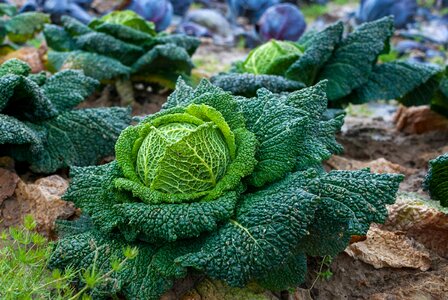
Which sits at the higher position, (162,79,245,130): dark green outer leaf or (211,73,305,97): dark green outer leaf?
(162,79,245,130): dark green outer leaf

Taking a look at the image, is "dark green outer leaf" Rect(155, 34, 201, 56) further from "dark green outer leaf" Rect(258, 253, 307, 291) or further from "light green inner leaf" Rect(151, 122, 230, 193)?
"dark green outer leaf" Rect(258, 253, 307, 291)

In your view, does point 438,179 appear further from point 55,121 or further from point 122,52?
point 122,52

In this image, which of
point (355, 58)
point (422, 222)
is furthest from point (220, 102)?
point (355, 58)

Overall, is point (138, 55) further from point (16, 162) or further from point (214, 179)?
point (214, 179)

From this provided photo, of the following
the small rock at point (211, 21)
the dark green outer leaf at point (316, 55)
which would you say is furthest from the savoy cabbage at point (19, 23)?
the small rock at point (211, 21)

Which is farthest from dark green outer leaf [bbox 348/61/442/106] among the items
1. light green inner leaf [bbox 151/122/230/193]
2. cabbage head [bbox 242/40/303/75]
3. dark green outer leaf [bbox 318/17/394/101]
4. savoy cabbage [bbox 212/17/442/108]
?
light green inner leaf [bbox 151/122/230/193]

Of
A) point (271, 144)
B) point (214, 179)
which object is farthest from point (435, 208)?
point (214, 179)
